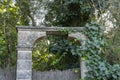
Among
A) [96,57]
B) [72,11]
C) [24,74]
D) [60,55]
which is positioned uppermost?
[72,11]

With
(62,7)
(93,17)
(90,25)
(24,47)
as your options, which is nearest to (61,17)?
(62,7)

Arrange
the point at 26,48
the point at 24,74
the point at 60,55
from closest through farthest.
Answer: the point at 24,74 → the point at 26,48 → the point at 60,55

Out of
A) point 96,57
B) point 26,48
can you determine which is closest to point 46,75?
point 26,48

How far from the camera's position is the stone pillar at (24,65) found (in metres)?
7.28

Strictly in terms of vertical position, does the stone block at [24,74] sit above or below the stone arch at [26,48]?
below

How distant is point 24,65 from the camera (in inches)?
289

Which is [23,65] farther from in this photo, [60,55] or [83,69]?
[60,55]

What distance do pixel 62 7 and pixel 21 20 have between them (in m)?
2.53

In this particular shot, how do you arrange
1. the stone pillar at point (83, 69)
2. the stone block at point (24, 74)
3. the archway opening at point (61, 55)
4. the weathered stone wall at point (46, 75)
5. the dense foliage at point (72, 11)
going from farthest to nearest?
the dense foliage at point (72, 11)
the archway opening at point (61, 55)
the weathered stone wall at point (46, 75)
the stone pillar at point (83, 69)
the stone block at point (24, 74)

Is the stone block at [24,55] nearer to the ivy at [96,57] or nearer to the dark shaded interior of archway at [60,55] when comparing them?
the dark shaded interior of archway at [60,55]

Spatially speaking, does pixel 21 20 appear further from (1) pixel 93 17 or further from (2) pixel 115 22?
(2) pixel 115 22

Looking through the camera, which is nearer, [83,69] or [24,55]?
[24,55]

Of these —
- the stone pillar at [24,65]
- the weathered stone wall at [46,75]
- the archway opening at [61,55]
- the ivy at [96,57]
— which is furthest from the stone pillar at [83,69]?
the stone pillar at [24,65]

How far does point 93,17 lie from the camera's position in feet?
32.1
